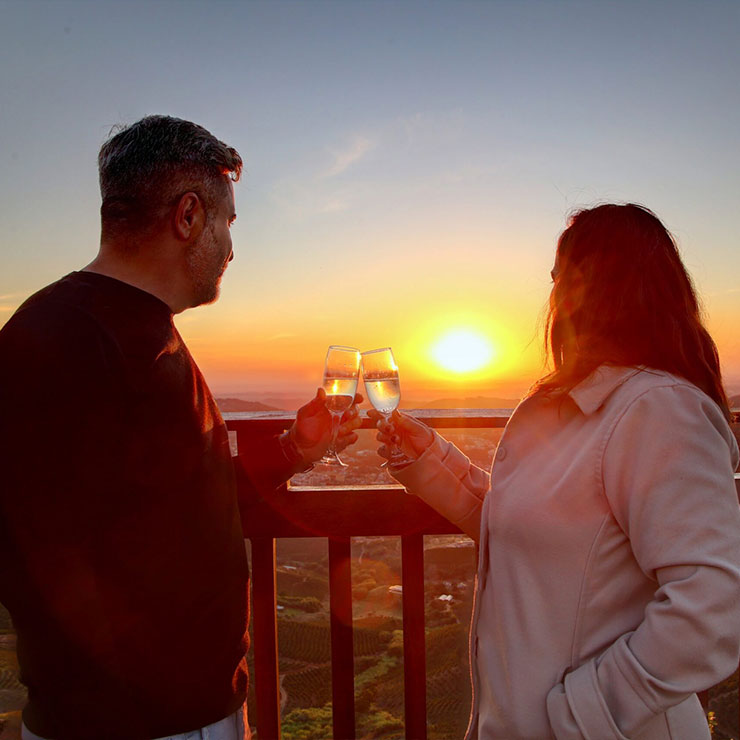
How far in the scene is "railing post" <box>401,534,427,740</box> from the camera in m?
2.25

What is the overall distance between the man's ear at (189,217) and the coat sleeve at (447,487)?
1.08 m

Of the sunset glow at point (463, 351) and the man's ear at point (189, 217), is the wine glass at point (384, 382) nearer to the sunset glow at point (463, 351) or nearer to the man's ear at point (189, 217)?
the sunset glow at point (463, 351)

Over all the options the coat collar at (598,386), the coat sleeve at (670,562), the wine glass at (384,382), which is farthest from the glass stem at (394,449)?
the coat sleeve at (670,562)

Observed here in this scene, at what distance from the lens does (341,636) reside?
2256 mm

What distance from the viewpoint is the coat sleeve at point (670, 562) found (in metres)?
1.21

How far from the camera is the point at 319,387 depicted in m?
2.13

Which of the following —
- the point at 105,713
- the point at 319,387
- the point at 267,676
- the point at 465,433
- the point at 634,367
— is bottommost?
the point at 267,676

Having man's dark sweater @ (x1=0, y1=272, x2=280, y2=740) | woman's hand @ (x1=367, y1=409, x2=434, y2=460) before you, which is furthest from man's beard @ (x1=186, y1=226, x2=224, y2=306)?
woman's hand @ (x1=367, y1=409, x2=434, y2=460)

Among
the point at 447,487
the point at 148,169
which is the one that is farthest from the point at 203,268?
the point at 447,487

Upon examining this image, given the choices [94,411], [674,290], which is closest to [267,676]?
[94,411]

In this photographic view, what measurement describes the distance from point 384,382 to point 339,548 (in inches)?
27.7

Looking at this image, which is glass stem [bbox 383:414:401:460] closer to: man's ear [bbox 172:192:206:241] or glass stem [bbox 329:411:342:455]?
glass stem [bbox 329:411:342:455]

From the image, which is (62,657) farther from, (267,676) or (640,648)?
(640,648)

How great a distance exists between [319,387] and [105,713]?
3.87ft
